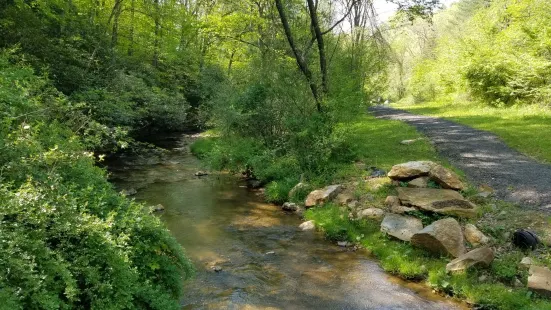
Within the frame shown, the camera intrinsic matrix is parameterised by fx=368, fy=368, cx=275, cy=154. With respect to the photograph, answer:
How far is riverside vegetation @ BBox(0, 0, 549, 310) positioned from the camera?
3898 mm

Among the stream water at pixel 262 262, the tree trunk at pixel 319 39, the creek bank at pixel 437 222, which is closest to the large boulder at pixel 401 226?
the creek bank at pixel 437 222

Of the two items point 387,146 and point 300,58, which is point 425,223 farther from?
point 300,58

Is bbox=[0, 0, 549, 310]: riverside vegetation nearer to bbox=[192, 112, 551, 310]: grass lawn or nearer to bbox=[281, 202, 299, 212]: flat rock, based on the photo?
bbox=[192, 112, 551, 310]: grass lawn

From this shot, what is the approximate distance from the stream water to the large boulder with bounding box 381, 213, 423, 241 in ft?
2.82

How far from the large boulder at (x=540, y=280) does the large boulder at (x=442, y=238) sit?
130 centimetres

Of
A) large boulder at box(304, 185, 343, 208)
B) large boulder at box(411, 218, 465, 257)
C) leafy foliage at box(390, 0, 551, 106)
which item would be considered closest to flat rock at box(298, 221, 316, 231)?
large boulder at box(304, 185, 343, 208)

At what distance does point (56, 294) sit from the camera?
11.4ft

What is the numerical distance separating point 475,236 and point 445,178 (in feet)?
7.61

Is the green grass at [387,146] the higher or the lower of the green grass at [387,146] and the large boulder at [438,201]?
the higher

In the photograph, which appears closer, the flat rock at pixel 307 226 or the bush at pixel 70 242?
the bush at pixel 70 242

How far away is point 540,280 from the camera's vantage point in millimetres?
6004

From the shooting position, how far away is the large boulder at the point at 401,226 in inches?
325

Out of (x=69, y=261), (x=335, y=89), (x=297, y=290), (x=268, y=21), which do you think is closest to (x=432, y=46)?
(x=268, y=21)

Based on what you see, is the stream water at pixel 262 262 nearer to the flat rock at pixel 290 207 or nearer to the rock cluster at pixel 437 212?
the flat rock at pixel 290 207
